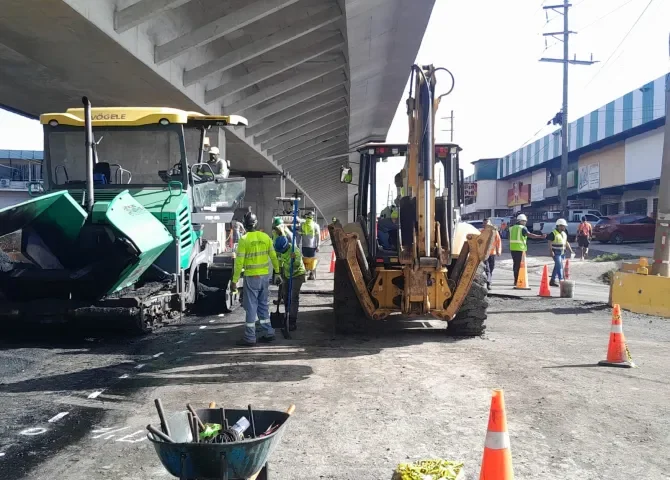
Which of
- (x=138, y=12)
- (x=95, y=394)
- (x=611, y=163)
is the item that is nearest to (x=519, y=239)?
(x=138, y=12)

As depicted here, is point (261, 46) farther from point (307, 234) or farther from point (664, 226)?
point (664, 226)

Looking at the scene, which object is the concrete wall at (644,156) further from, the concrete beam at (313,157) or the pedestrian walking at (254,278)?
the pedestrian walking at (254,278)

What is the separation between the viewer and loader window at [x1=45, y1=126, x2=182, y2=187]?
373 inches

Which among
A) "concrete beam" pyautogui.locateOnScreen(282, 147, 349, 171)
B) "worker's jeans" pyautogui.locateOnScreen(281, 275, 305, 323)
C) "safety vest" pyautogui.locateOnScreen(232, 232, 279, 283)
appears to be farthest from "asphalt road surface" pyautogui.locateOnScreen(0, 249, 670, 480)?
"concrete beam" pyautogui.locateOnScreen(282, 147, 349, 171)

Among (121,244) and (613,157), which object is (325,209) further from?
(121,244)

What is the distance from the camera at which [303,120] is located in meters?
26.2

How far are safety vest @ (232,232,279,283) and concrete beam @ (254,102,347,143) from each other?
56.7ft

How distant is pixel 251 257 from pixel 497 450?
5517 mm

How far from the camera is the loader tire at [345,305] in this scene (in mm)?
8828

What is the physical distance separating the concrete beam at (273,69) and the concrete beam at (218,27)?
3836mm

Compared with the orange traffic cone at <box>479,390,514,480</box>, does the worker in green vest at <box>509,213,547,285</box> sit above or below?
above

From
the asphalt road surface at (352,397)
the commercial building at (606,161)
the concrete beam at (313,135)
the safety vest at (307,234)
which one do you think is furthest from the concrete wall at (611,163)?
the asphalt road surface at (352,397)

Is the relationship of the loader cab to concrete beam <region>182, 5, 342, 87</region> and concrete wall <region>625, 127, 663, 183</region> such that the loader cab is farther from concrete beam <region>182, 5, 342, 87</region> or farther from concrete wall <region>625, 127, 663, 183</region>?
concrete wall <region>625, 127, 663, 183</region>

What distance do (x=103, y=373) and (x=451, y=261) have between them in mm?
4309
